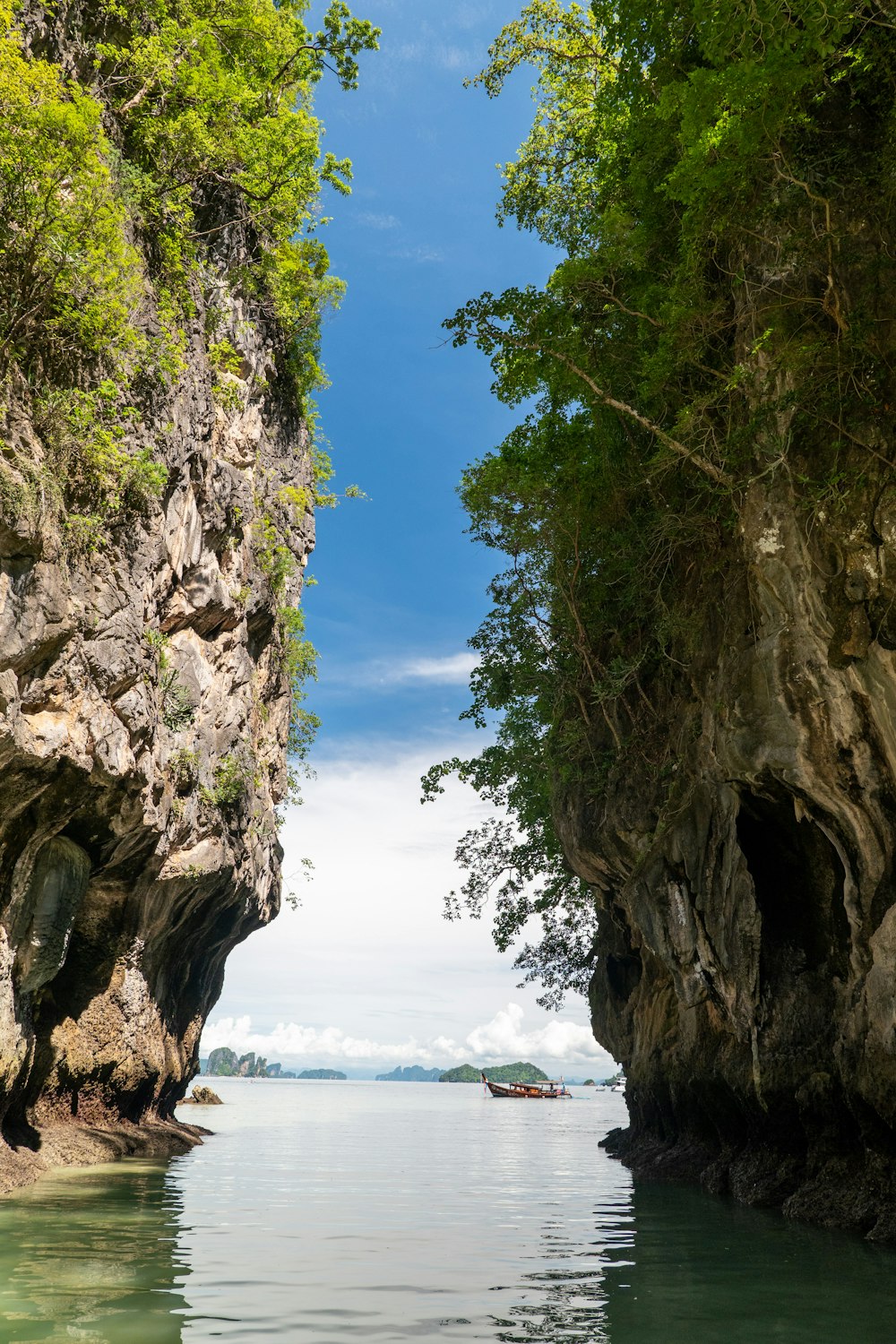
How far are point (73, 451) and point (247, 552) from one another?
26.2 feet

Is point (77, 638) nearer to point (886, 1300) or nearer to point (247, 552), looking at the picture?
point (247, 552)

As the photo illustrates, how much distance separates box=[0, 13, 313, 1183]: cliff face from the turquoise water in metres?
2.73

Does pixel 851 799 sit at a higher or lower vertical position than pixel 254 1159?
higher

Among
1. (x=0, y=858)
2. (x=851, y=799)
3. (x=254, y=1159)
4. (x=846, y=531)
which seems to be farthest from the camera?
(x=254, y=1159)

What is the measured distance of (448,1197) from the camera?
13.7 metres

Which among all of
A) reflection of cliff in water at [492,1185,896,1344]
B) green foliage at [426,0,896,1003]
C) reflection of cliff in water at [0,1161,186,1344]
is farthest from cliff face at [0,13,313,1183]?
reflection of cliff in water at [492,1185,896,1344]

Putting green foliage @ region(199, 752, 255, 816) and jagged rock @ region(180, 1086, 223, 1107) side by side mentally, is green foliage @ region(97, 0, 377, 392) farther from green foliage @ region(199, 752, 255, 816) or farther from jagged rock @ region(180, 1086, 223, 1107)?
jagged rock @ region(180, 1086, 223, 1107)

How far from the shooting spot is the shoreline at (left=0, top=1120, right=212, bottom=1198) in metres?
12.2

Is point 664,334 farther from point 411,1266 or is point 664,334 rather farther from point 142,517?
point 411,1266

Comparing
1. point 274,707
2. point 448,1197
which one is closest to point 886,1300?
point 448,1197

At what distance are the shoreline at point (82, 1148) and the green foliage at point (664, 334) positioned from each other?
427 inches

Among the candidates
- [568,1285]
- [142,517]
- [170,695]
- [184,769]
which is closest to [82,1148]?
[184,769]

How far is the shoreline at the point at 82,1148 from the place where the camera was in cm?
→ 1216

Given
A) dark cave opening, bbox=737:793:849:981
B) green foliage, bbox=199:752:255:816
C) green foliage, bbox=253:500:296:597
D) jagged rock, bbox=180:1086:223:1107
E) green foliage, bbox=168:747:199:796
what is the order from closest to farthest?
dark cave opening, bbox=737:793:849:981
green foliage, bbox=168:747:199:796
green foliage, bbox=199:752:255:816
green foliage, bbox=253:500:296:597
jagged rock, bbox=180:1086:223:1107
